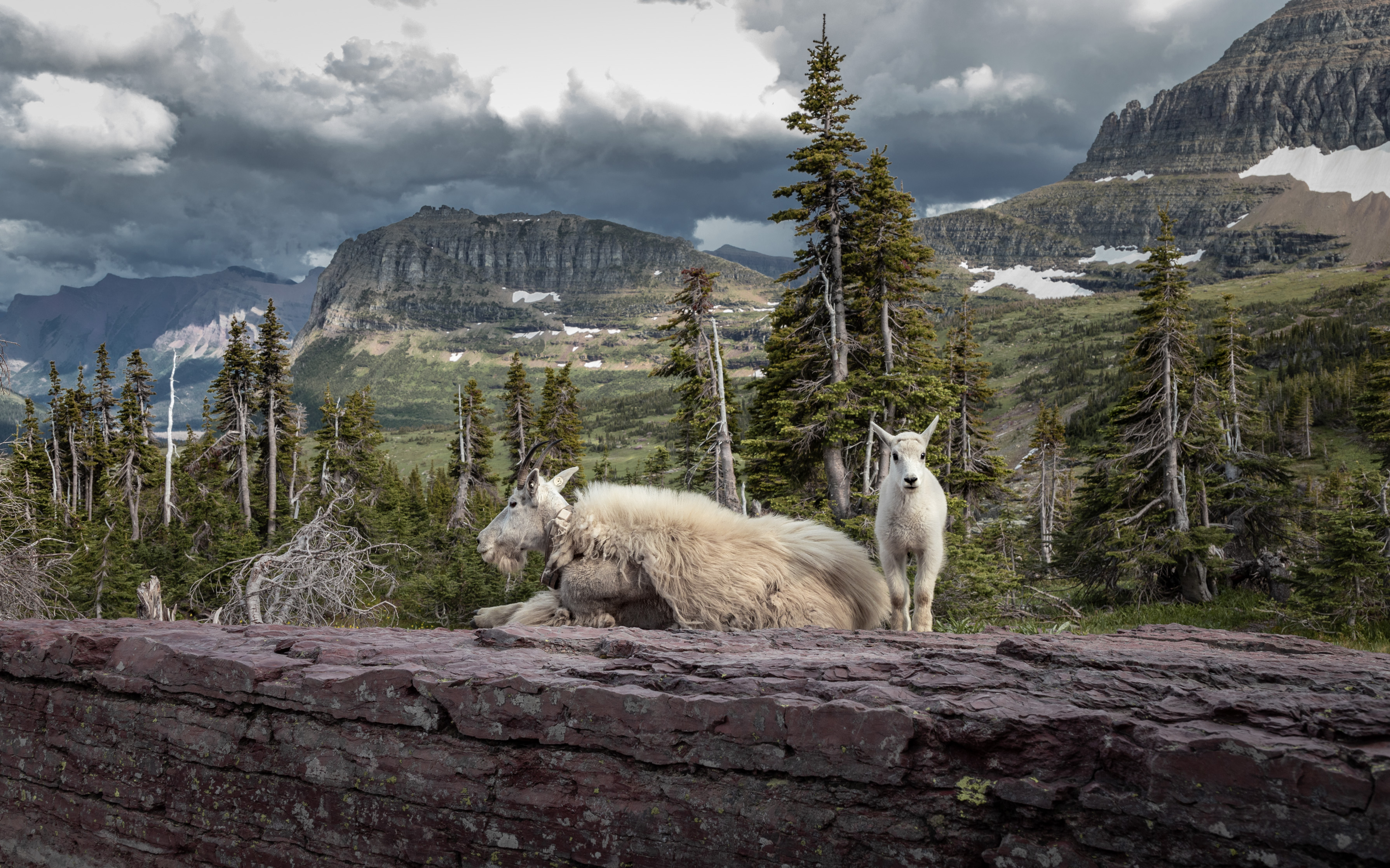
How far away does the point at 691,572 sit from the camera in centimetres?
710

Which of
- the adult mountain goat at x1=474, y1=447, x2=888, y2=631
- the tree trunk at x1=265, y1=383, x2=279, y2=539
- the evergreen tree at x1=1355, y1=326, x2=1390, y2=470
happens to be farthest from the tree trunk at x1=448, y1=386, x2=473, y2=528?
the evergreen tree at x1=1355, y1=326, x2=1390, y2=470

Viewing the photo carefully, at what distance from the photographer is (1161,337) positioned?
22797 mm

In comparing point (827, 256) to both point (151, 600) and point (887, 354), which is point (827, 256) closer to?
point (887, 354)

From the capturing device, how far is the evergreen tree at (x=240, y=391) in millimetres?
41125

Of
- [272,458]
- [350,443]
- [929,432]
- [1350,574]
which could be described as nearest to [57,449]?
[350,443]

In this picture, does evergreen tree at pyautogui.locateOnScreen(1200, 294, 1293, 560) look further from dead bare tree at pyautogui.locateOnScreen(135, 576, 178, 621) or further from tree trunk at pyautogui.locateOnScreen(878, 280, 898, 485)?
dead bare tree at pyautogui.locateOnScreen(135, 576, 178, 621)

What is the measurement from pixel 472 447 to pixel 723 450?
1247 inches

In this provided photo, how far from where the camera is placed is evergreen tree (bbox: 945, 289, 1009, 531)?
32375 mm

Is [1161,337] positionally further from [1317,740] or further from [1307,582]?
[1317,740]

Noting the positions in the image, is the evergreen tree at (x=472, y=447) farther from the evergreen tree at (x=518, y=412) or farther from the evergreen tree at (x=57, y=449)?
the evergreen tree at (x=57, y=449)

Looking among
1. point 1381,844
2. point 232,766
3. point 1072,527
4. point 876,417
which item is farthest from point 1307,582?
point 232,766

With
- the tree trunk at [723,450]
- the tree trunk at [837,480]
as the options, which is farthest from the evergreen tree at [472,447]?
the tree trunk at [837,480]

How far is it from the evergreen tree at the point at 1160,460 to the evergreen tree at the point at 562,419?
26.1 meters

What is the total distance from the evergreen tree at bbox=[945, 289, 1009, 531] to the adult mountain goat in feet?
81.7
